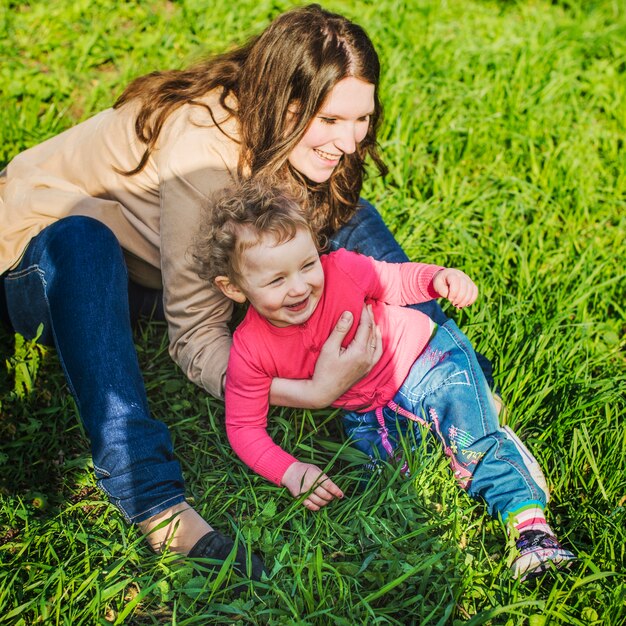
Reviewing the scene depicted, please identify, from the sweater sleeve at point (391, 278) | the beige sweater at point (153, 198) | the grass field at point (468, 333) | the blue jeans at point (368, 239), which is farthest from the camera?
the blue jeans at point (368, 239)

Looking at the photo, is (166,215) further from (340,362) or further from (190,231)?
(340,362)

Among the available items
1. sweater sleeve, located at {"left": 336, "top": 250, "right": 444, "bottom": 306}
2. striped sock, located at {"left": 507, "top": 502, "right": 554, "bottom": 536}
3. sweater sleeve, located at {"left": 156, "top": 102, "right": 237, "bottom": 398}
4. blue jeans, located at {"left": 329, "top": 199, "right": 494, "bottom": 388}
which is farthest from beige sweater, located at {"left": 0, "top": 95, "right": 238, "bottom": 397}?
striped sock, located at {"left": 507, "top": 502, "right": 554, "bottom": 536}

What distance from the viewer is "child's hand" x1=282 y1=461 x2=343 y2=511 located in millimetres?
2156

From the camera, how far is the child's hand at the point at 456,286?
7.54 ft

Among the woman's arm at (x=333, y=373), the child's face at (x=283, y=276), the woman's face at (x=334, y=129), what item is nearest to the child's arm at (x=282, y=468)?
the woman's arm at (x=333, y=373)

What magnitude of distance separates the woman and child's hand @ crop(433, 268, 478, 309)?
0.28 meters

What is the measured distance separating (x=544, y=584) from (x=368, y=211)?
62.0 inches

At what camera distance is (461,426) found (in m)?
2.26

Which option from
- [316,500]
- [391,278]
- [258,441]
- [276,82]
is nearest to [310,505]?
[316,500]

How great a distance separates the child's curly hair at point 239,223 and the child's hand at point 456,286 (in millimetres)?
476

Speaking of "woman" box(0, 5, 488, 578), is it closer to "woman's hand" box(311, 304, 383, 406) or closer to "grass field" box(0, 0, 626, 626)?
"woman's hand" box(311, 304, 383, 406)

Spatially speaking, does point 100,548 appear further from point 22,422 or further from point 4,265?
point 4,265

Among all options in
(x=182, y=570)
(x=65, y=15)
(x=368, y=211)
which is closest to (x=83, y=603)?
(x=182, y=570)

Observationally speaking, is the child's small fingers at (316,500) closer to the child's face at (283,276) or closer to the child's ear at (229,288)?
the child's face at (283,276)
